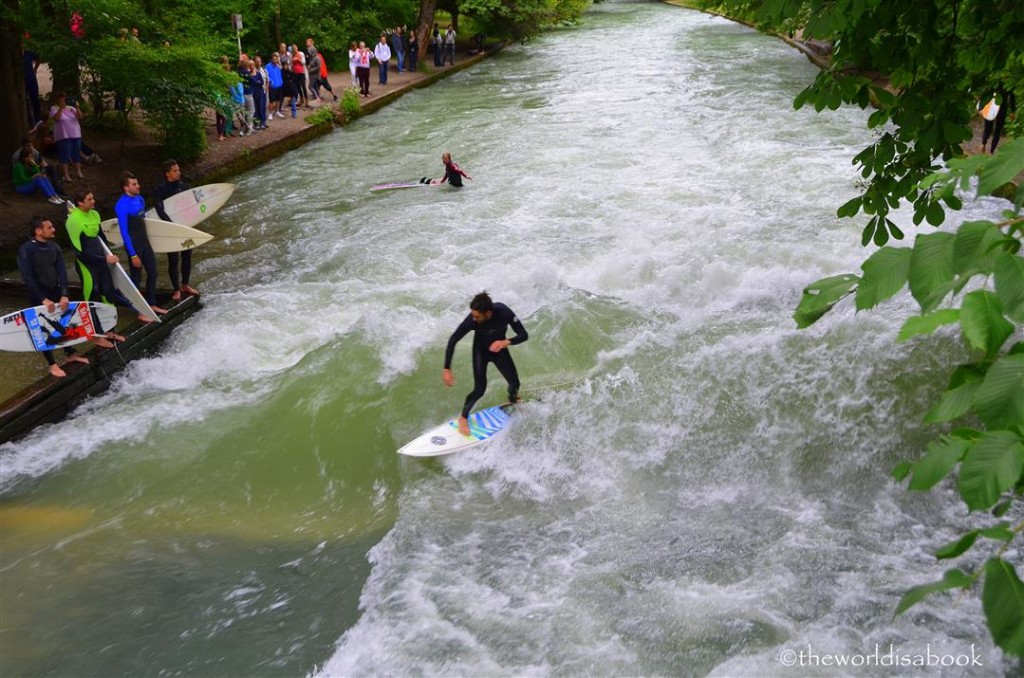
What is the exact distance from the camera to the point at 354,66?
24.5 m

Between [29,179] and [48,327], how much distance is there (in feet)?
19.7

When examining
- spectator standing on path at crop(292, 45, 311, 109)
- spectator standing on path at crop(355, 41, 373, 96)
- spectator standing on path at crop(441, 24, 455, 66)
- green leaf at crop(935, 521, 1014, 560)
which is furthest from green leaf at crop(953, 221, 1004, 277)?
spectator standing on path at crop(441, 24, 455, 66)

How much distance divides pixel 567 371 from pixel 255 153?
11.5 meters

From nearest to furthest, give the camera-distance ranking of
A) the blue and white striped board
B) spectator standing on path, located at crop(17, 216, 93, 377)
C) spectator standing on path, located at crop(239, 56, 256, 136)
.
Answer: the blue and white striped board, spectator standing on path, located at crop(17, 216, 93, 377), spectator standing on path, located at crop(239, 56, 256, 136)

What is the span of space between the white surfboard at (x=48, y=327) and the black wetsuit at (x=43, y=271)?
16 cm

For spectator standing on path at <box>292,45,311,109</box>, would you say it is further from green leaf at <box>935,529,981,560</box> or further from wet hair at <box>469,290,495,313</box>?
green leaf at <box>935,529,981,560</box>

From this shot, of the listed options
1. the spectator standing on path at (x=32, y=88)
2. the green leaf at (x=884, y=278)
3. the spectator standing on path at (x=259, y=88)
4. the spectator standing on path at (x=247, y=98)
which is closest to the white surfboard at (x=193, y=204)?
the spectator standing on path at (x=32, y=88)

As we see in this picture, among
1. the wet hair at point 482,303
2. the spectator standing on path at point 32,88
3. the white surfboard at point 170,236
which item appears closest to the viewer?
the wet hair at point 482,303

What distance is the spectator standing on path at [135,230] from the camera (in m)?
9.72

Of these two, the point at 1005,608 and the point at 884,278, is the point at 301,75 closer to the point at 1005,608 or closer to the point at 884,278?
the point at 884,278

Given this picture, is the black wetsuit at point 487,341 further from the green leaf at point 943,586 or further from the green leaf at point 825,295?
the green leaf at point 943,586

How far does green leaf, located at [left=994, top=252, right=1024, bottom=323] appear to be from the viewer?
2.06 metres

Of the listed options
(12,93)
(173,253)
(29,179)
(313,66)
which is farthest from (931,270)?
(313,66)

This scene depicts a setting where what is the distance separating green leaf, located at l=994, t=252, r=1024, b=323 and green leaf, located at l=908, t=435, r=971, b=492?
0.39 meters
